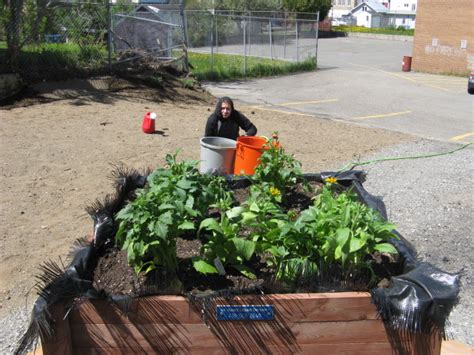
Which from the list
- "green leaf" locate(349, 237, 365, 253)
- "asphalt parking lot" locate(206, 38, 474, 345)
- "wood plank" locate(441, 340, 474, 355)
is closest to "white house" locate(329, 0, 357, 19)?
"asphalt parking lot" locate(206, 38, 474, 345)

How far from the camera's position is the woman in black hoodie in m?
6.58

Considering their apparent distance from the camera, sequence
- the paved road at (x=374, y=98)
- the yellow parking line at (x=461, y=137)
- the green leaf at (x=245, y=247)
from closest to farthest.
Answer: the green leaf at (x=245, y=247)
the yellow parking line at (x=461, y=137)
the paved road at (x=374, y=98)

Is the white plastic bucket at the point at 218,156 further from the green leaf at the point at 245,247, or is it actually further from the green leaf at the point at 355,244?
the green leaf at the point at 355,244

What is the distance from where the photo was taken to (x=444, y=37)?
83.8 feet

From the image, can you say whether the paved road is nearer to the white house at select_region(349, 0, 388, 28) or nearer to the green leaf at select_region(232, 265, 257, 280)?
the green leaf at select_region(232, 265, 257, 280)

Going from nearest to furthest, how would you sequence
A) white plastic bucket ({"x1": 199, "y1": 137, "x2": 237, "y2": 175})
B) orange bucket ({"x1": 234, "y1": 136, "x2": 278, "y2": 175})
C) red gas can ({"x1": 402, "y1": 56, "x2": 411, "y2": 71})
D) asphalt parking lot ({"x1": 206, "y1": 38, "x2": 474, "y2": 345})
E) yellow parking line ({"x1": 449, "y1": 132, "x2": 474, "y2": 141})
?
asphalt parking lot ({"x1": 206, "y1": 38, "x2": 474, "y2": 345}), orange bucket ({"x1": 234, "y1": 136, "x2": 278, "y2": 175}), white plastic bucket ({"x1": 199, "y1": 137, "x2": 237, "y2": 175}), yellow parking line ({"x1": 449, "y1": 132, "x2": 474, "y2": 141}), red gas can ({"x1": 402, "y1": 56, "x2": 411, "y2": 71})

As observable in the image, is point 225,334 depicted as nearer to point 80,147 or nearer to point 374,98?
point 80,147

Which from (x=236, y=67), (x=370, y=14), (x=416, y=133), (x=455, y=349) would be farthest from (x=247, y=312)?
(x=370, y=14)

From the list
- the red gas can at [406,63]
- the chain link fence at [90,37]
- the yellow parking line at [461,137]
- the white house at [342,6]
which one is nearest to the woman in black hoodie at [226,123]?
the yellow parking line at [461,137]

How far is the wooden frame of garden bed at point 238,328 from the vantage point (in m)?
2.57

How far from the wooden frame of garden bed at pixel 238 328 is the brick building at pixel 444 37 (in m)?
24.3

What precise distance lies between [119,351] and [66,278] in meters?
0.40

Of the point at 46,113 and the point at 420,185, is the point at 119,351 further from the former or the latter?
the point at 46,113

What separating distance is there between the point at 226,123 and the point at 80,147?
2606 mm
